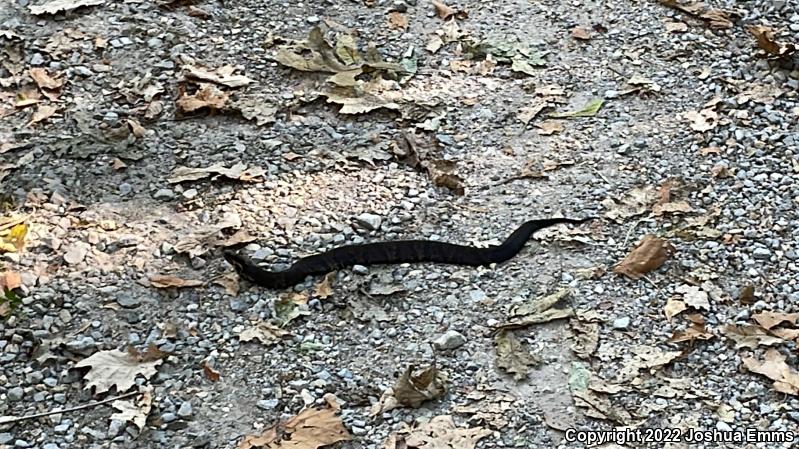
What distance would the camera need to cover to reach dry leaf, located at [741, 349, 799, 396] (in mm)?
3977

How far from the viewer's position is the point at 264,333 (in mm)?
4309

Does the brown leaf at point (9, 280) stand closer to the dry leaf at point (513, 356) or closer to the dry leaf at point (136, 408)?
the dry leaf at point (136, 408)

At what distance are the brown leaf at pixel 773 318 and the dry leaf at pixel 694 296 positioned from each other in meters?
0.20

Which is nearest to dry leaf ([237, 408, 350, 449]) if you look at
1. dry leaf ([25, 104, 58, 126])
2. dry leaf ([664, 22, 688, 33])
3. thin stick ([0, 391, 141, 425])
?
thin stick ([0, 391, 141, 425])

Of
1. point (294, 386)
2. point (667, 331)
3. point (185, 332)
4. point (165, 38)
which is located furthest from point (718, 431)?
point (165, 38)

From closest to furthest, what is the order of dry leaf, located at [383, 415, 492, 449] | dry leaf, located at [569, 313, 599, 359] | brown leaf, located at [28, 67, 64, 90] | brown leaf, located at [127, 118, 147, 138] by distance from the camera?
dry leaf, located at [383, 415, 492, 449] < dry leaf, located at [569, 313, 599, 359] < brown leaf, located at [127, 118, 147, 138] < brown leaf, located at [28, 67, 64, 90]

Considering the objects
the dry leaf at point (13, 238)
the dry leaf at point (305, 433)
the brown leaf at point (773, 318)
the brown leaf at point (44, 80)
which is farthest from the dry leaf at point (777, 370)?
the brown leaf at point (44, 80)

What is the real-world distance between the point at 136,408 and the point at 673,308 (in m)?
2.17

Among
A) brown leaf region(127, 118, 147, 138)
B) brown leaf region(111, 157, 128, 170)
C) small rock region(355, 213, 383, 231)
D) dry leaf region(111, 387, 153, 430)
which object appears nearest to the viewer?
dry leaf region(111, 387, 153, 430)

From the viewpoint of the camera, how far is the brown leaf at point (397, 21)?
634 centimetres

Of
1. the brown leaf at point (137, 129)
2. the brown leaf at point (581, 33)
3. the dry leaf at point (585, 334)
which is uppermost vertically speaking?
the dry leaf at point (585, 334)

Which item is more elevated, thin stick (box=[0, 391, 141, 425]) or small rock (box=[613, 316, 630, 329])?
small rock (box=[613, 316, 630, 329])

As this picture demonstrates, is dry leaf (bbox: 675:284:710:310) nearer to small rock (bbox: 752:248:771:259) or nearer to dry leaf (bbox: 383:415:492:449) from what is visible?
small rock (bbox: 752:248:771:259)

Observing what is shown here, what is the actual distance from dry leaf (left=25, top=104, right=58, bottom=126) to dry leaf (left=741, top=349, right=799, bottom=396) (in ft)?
11.7
